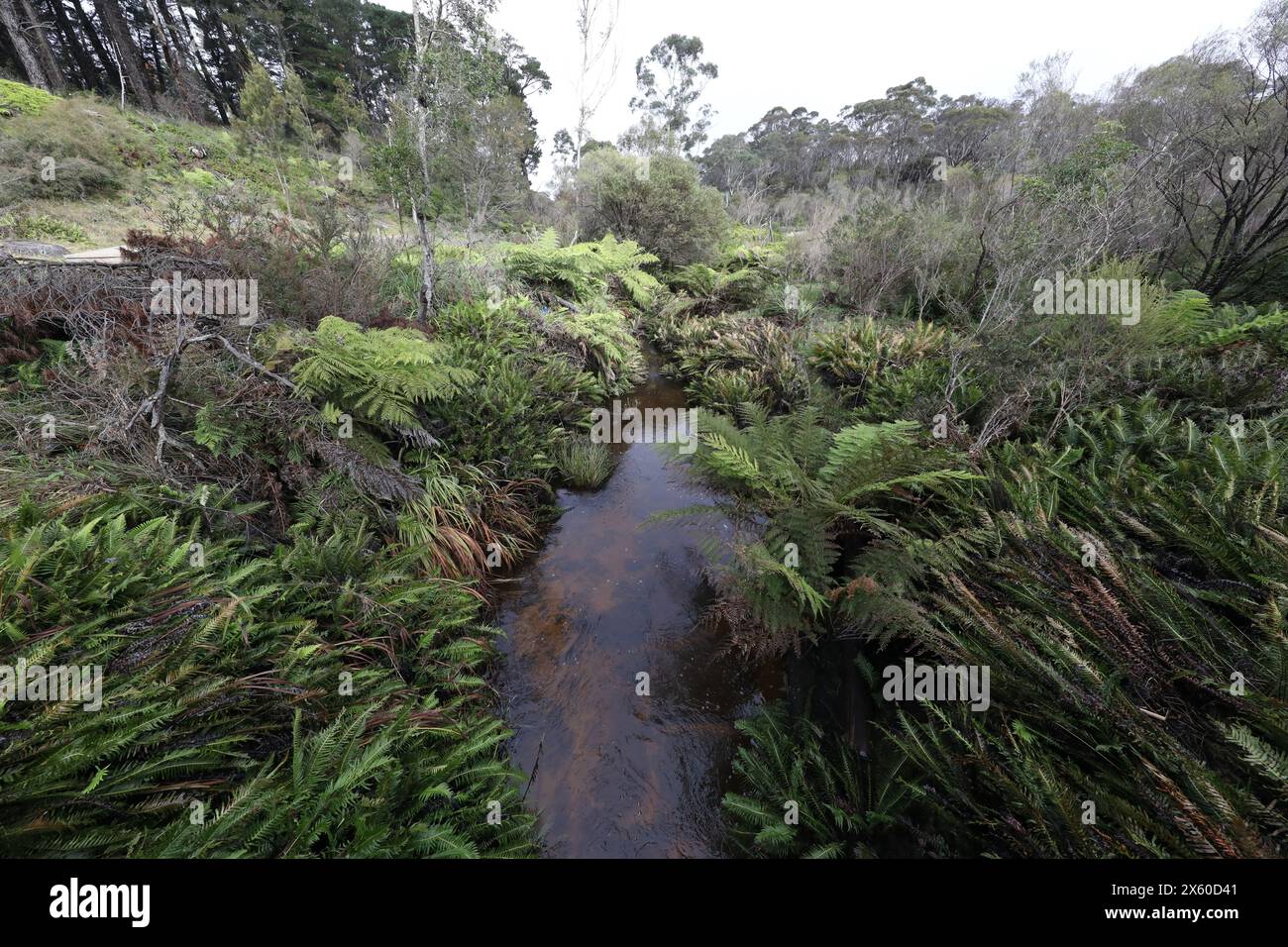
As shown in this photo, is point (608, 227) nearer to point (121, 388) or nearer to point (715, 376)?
point (715, 376)

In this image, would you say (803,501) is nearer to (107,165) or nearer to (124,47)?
(107,165)

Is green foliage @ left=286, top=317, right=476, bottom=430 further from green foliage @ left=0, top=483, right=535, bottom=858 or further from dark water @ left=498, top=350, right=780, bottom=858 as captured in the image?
dark water @ left=498, top=350, right=780, bottom=858

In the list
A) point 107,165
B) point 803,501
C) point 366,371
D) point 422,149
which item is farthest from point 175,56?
point 803,501

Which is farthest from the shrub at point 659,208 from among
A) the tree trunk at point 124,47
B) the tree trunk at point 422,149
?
the tree trunk at point 124,47

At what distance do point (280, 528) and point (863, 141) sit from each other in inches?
1585

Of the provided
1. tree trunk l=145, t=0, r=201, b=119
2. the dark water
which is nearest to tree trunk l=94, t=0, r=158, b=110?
tree trunk l=145, t=0, r=201, b=119

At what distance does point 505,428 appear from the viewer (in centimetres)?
473

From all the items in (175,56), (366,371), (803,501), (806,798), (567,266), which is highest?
(175,56)

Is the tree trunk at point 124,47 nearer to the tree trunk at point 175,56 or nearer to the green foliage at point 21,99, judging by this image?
the tree trunk at point 175,56

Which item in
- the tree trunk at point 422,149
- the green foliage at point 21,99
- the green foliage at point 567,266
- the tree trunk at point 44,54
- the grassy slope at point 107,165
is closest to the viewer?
the tree trunk at point 422,149

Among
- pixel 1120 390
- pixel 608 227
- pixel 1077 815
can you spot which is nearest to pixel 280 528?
pixel 1077 815

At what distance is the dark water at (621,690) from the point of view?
94.8 inches

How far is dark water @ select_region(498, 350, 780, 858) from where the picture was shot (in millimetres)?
2408

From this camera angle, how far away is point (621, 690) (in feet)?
10.1
